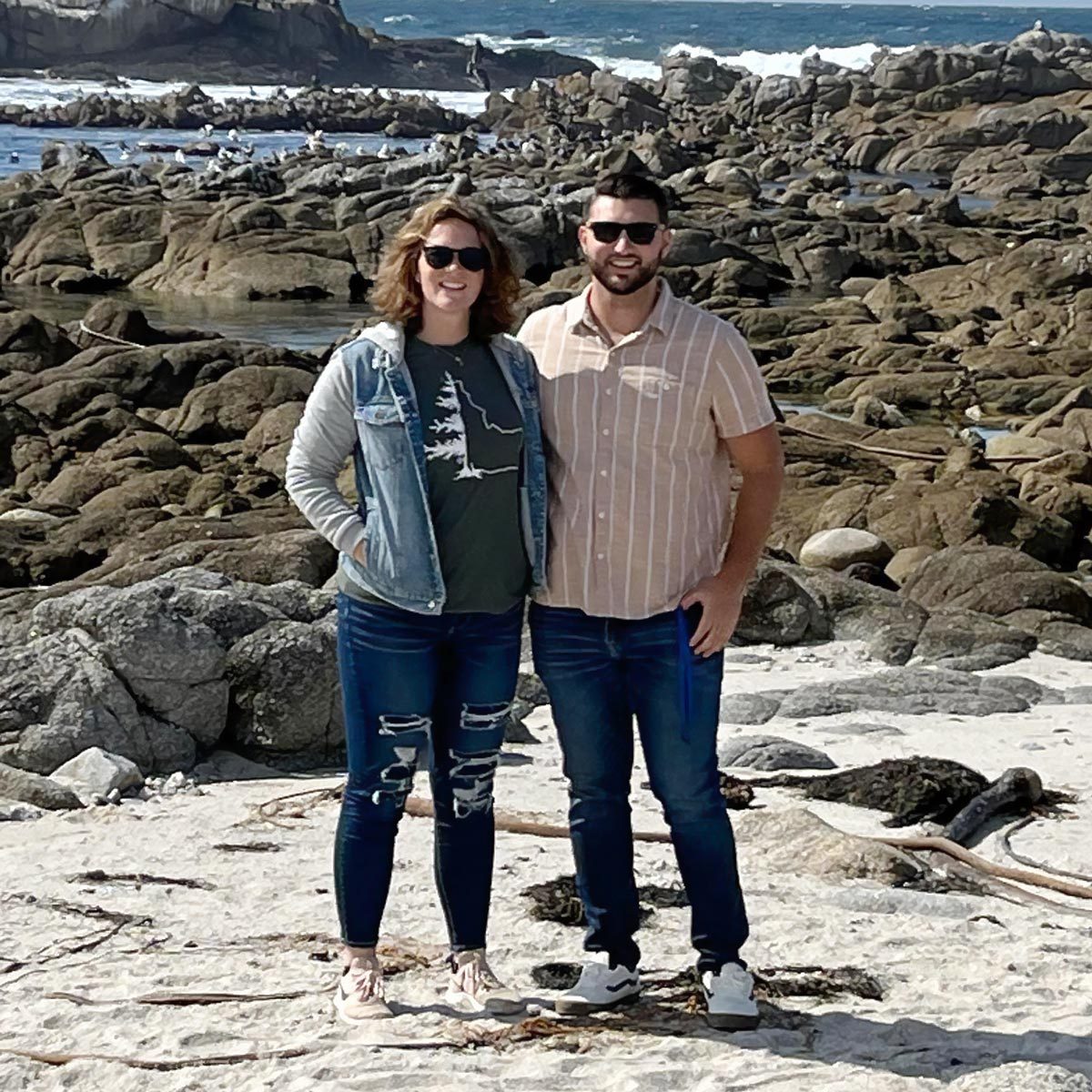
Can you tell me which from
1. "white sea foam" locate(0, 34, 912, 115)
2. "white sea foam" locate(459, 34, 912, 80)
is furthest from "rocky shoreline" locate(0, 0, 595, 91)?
"white sea foam" locate(459, 34, 912, 80)

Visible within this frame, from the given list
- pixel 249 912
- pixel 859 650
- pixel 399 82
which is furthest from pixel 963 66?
pixel 249 912

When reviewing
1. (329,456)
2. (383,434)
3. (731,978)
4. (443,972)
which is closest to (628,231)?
(383,434)

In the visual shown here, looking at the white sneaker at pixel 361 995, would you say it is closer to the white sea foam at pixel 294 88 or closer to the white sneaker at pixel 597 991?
the white sneaker at pixel 597 991

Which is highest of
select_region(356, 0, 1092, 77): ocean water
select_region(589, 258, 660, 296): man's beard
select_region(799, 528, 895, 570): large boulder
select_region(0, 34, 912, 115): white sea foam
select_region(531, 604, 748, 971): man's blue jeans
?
select_region(356, 0, 1092, 77): ocean water

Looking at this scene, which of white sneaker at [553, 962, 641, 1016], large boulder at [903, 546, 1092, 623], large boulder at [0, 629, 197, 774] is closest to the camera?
white sneaker at [553, 962, 641, 1016]

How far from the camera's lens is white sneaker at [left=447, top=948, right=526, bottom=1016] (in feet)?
15.4

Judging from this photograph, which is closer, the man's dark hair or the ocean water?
the man's dark hair

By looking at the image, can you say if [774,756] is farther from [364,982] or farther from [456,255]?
[456,255]

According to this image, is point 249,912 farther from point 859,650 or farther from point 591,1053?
point 859,650

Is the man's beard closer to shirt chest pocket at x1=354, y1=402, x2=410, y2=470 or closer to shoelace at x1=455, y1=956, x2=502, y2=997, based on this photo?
shirt chest pocket at x1=354, y1=402, x2=410, y2=470

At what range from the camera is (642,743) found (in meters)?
4.55

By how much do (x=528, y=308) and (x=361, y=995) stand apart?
24.7 meters

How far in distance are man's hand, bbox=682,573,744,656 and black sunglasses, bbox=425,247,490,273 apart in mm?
915

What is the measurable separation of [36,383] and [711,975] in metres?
18.7
